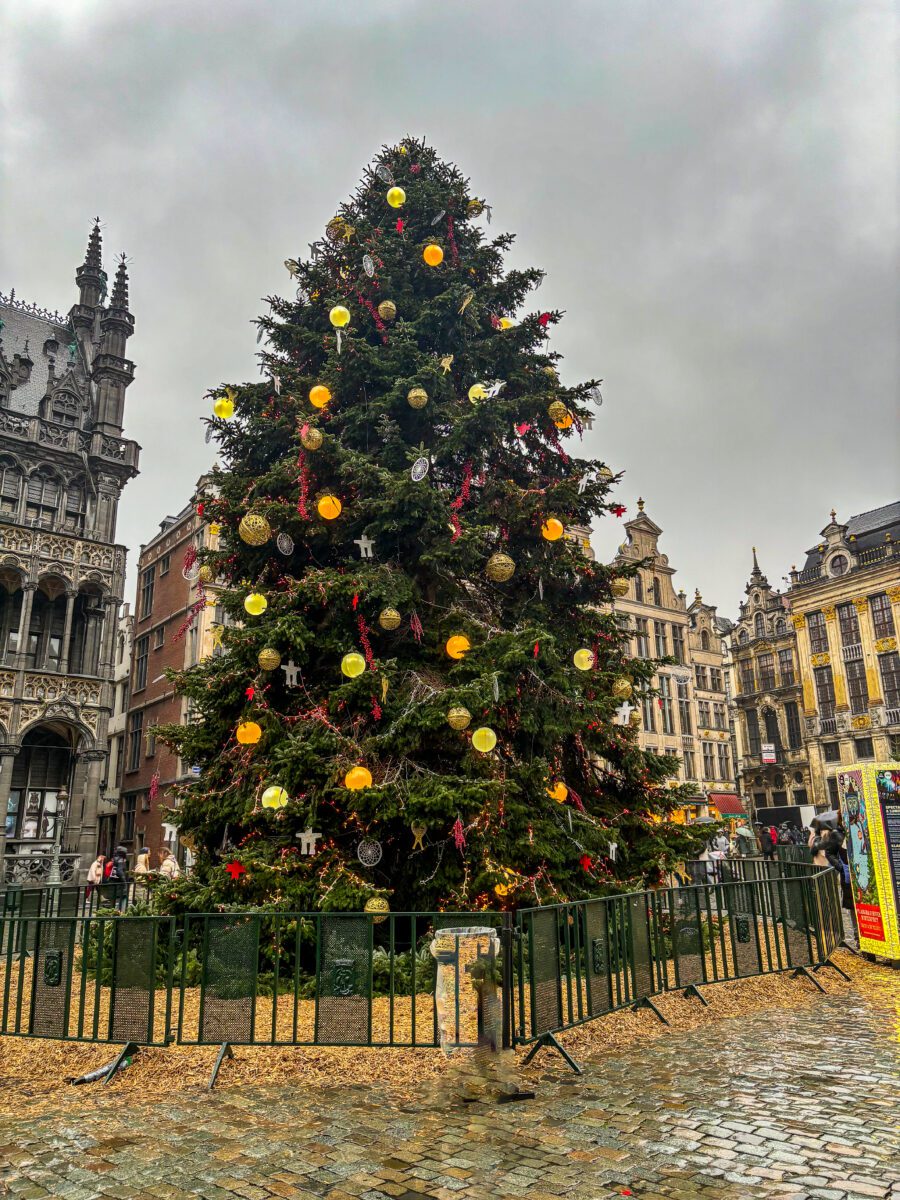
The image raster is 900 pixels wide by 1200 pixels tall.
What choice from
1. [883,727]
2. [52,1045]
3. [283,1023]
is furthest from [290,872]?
[883,727]

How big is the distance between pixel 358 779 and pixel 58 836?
2110cm

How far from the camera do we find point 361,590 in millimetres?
10227

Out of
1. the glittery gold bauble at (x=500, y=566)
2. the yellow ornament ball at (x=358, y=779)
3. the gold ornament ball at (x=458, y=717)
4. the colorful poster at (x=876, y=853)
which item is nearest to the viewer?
the yellow ornament ball at (x=358, y=779)

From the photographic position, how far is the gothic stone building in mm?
25875

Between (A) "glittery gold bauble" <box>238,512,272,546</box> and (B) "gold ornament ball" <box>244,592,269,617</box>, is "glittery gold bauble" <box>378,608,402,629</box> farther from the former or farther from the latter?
(A) "glittery gold bauble" <box>238,512,272,546</box>

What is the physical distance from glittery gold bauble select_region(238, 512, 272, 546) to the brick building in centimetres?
2159

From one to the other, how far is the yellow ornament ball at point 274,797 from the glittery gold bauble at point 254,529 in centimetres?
342

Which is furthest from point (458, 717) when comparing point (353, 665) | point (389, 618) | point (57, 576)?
point (57, 576)

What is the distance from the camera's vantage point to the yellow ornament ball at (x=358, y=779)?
8992mm

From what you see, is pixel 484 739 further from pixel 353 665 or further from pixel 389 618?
pixel 389 618

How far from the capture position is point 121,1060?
6.60m

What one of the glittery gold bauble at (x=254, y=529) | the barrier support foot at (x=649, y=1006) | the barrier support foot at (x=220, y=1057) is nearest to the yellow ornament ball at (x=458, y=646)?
the glittery gold bauble at (x=254, y=529)

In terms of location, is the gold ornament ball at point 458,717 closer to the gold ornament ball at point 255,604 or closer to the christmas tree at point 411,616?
the christmas tree at point 411,616

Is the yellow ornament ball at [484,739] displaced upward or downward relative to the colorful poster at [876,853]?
upward
